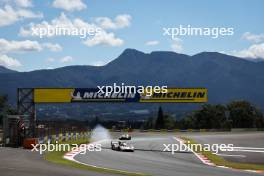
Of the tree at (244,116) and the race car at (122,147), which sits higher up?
the tree at (244,116)

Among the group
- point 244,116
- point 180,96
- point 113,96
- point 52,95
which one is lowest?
point 180,96

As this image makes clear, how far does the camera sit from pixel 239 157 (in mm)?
34250

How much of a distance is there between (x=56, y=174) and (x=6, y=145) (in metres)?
21.0

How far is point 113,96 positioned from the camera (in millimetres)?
42062

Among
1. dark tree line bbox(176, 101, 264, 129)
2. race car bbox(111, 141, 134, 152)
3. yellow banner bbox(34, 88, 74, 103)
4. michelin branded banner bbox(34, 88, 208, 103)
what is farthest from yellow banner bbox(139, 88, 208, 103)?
dark tree line bbox(176, 101, 264, 129)

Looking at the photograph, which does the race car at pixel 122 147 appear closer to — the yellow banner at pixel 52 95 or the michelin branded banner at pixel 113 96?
the michelin branded banner at pixel 113 96

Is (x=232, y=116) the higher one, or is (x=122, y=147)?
(x=232, y=116)

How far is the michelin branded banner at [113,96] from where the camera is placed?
135 ft

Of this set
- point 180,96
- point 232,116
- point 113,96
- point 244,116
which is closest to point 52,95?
point 113,96

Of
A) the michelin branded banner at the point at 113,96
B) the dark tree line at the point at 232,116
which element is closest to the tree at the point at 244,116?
the dark tree line at the point at 232,116

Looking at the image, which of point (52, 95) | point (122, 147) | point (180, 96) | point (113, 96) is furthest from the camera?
point (52, 95)

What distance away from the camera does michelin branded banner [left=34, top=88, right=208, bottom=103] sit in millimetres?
41125

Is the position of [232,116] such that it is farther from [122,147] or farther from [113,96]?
[122,147]

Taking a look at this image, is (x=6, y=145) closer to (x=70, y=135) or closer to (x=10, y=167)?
(x=70, y=135)
